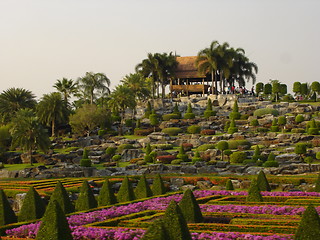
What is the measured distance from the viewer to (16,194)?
104ft

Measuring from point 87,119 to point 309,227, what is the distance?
5985 centimetres

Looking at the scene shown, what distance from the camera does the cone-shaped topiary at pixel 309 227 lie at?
15383 millimetres

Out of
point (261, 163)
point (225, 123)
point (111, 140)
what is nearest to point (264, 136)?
point (225, 123)

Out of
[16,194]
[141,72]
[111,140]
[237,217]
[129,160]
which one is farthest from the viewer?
[141,72]

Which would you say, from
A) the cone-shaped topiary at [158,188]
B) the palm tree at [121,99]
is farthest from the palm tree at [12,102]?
the cone-shaped topiary at [158,188]

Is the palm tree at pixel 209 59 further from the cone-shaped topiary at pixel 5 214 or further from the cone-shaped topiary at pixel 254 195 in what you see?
the cone-shaped topiary at pixel 5 214

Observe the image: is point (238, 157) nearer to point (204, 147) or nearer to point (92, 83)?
point (204, 147)

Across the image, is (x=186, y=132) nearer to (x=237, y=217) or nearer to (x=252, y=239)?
(x=237, y=217)

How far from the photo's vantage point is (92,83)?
88188mm

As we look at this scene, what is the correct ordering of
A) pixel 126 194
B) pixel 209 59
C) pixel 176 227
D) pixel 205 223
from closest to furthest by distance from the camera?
pixel 176 227, pixel 205 223, pixel 126 194, pixel 209 59

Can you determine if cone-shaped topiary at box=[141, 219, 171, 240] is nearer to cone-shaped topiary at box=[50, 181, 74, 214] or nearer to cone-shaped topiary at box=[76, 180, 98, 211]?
cone-shaped topiary at box=[50, 181, 74, 214]

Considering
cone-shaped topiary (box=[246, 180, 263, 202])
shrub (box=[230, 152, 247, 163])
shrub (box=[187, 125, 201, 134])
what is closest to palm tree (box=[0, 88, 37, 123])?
shrub (box=[187, 125, 201, 134])

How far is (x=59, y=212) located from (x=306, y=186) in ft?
73.1

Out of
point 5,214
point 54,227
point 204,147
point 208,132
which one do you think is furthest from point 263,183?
point 208,132
